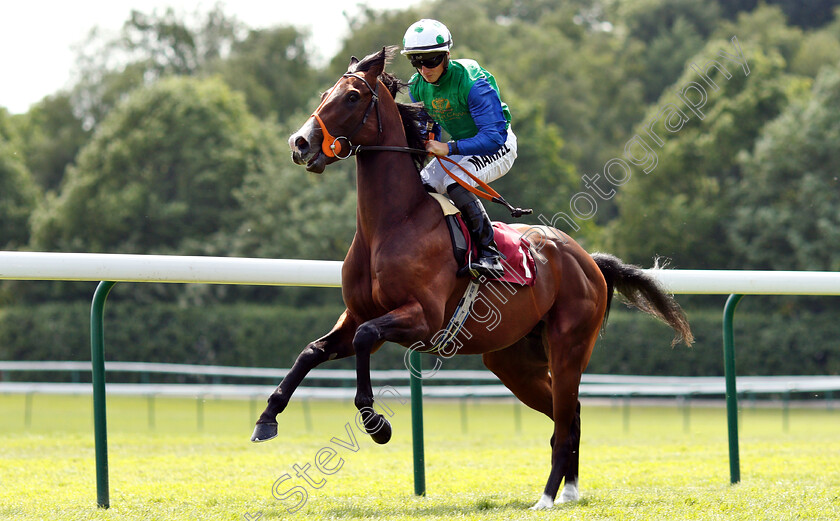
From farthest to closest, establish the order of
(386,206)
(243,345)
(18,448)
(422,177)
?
(243,345) < (18,448) < (422,177) < (386,206)

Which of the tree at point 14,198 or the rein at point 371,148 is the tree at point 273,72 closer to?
the tree at point 14,198

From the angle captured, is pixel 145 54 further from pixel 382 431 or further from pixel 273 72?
pixel 382 431

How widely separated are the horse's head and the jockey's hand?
0.27 meters

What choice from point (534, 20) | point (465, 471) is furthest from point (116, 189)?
point (534, 20)

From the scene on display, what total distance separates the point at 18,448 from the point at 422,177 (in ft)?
17.3

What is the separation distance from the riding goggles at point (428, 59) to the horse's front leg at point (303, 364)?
1.29 meters

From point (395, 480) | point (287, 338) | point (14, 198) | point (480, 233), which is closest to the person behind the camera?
point (480, 233)

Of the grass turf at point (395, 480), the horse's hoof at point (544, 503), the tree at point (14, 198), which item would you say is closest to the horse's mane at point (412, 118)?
the grass turf at point (395, 480)

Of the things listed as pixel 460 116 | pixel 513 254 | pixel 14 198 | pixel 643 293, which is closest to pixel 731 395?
pixel 643 293

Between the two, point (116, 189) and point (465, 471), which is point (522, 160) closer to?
point (116, 189)

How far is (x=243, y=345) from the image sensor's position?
23.4 metres

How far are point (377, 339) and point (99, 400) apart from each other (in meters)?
1.37

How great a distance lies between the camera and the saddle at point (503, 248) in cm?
439

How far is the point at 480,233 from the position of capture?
14.6ft
